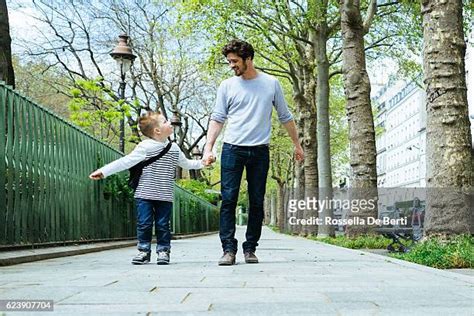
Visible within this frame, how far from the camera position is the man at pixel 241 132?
611cm

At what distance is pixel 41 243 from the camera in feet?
25.5

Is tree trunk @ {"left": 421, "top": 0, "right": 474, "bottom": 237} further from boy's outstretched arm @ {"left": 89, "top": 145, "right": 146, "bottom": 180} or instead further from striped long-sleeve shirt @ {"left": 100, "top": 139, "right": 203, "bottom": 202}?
boy's outstretched arm @ {"left": 89, "top": 145, "right": 146, "bottom": 180}

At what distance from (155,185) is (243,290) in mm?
2724

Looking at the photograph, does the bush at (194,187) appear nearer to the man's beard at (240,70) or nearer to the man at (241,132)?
the man at (241,132)

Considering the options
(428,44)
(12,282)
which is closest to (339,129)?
(428,44)

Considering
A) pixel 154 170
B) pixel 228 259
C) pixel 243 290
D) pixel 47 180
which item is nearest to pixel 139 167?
pixel 154 170

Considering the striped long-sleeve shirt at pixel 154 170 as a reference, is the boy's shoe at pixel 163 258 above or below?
below

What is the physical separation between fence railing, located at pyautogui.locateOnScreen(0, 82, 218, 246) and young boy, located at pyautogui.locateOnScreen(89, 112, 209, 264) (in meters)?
1.39

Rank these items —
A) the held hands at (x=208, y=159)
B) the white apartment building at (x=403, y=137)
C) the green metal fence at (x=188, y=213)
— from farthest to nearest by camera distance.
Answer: the white apartment building at (x=403, y=137) → the green metal fence at (x=188, y=213) → the held hands at (x=208, y=159)

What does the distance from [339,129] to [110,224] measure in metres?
29.3

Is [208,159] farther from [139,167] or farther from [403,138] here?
[403,138]

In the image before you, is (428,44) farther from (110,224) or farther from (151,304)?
(110,224)

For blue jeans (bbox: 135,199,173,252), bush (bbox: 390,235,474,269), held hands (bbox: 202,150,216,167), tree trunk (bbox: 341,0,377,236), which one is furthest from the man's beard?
tree trunk (bbox: 341,0,377,236)

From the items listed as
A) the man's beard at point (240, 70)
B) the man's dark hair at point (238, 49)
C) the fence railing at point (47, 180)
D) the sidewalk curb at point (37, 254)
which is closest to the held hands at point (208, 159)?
the man's beard at point (240, 70)
